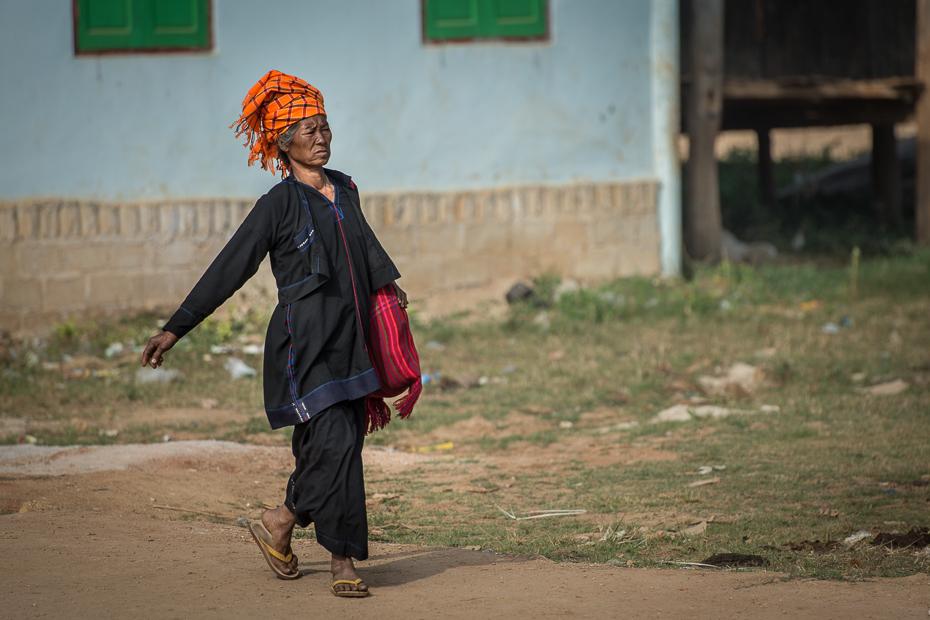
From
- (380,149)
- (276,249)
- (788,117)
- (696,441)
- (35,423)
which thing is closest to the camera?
(276,249)

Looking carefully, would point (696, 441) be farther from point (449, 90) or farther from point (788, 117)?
point (788, 117)

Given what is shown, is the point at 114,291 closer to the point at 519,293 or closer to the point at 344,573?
the point at 519,293

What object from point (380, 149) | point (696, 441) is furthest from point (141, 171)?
point (696, 441)

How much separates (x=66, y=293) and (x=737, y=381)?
5117mm

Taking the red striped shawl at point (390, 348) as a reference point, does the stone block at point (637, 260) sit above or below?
below

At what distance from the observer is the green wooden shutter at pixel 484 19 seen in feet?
26.8

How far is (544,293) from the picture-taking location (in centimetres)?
843

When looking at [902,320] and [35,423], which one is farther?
[902,320]

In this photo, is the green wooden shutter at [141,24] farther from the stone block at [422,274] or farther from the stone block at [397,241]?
the stone block at [422,274]

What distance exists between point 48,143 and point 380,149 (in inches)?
103

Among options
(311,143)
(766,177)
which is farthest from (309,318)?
(766,177)

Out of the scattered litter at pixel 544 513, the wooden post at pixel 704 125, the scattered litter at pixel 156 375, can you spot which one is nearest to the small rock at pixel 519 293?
the wooden post at pixel 704 125

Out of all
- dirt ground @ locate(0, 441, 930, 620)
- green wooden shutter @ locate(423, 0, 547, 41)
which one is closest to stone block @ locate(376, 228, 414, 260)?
green wooden shutter @ locate(423, 0, 547, 41)

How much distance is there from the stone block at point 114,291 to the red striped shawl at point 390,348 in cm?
509
